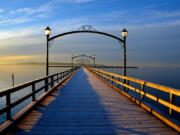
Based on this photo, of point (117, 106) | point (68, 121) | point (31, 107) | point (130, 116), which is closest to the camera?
point (68, 121)

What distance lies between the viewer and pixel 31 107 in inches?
204

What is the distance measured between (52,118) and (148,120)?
2.76m

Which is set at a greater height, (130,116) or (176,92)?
(176,92)

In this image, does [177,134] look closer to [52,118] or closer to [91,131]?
[91,131]

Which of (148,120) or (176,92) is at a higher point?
(176,92)

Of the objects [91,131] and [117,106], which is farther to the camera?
[117,106]

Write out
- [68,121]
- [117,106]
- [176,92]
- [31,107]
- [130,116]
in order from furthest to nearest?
[117,106]
[31,107]
[130,116]
[68,121]
[176,92]

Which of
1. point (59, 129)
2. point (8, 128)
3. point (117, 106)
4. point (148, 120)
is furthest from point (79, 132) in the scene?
point (117, 106)

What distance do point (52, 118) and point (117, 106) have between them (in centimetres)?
250

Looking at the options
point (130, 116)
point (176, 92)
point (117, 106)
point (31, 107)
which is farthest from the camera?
point (117, 106)

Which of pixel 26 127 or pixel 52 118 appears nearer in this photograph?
pixel 26 127

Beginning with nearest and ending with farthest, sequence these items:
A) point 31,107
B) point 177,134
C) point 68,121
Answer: point 177,134, point 68,121, point 31,107

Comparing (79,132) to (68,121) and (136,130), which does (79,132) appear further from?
(136,130)

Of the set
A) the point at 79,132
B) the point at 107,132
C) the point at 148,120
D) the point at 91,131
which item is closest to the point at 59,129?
the point at 79,132
